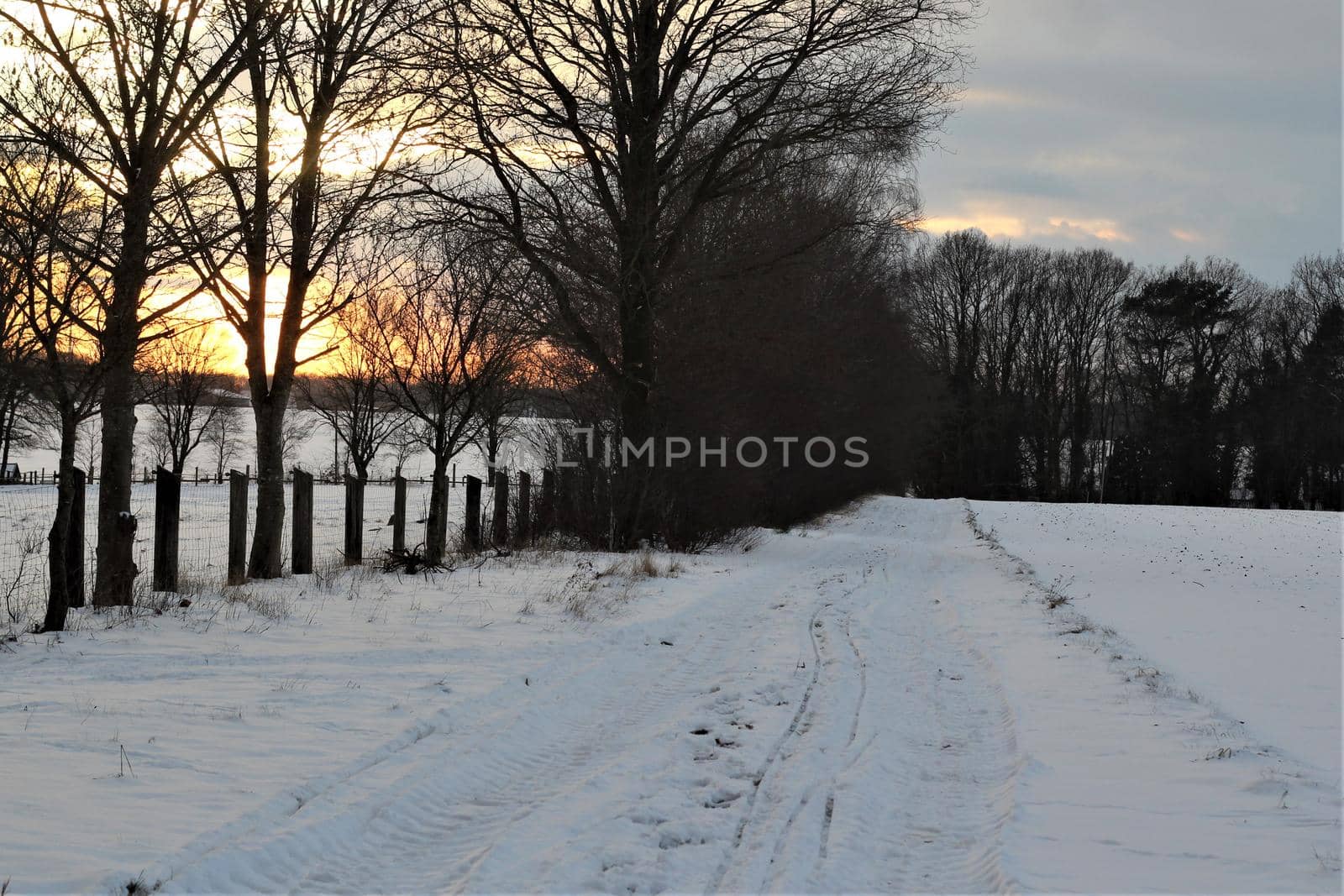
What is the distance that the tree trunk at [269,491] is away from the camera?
40.5 feet

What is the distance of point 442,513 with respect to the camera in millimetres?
14945

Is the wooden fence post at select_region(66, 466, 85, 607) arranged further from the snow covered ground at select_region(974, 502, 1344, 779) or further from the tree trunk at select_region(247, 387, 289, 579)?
the snow covered ground at select_region(974, 502, 1344, 779)

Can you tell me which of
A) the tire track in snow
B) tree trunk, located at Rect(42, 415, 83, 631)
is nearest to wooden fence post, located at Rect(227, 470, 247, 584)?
tree trunk, located at Rect(42, 415, 83, 631)

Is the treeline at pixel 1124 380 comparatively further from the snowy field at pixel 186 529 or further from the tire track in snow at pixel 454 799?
the tire track in snow at pixel 454 799

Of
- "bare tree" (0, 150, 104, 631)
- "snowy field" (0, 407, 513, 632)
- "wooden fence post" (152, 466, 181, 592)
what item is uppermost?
"bare tree" (0, 150, 104, 631)

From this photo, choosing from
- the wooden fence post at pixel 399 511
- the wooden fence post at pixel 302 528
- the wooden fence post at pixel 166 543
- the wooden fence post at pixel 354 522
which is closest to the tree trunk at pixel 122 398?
the wooden fence post at pixel 166 543

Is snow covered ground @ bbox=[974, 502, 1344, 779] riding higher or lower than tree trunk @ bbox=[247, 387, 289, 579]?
lower

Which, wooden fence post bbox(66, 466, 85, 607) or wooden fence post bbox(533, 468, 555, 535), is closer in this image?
wooden fence post bbox(66, 466, 85, 607)

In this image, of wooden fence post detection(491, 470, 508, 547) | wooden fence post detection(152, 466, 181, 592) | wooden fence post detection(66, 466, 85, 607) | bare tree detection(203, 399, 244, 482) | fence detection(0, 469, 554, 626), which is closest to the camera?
wooden fence post detection(66, 466, 85, 607)

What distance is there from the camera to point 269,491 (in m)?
12.5

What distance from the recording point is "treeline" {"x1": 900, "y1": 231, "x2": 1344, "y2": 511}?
54.9m

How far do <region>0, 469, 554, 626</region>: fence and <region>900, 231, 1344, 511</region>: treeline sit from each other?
32597 millimetres

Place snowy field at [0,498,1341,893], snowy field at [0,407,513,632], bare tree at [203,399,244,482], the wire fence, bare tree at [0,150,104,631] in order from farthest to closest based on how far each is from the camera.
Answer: bare tree at [203,399,244,482] → snowy field at [0,407,513,632] → the wire fence → bare tree at [0,150,104,631] → snowy field at [0,498,1341,893]

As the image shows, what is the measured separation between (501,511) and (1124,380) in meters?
53.4
